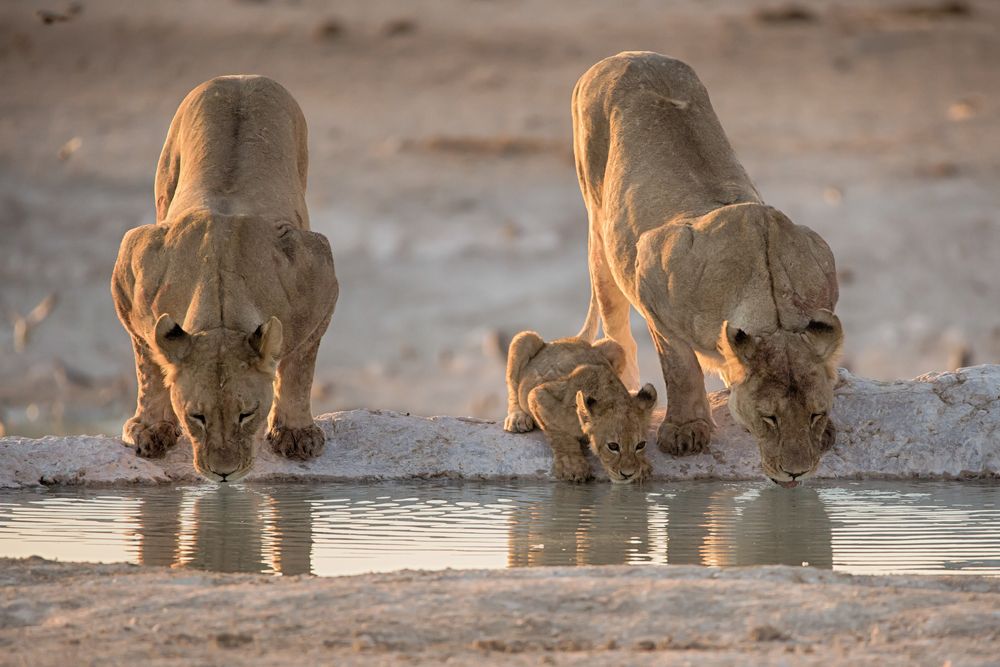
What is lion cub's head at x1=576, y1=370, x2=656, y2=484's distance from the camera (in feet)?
35.1

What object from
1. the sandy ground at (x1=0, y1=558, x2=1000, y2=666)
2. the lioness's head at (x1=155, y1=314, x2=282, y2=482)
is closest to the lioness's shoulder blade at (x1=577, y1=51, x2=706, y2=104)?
the lioness's head at (x1=155, y1=314, x2=282, y2=482)

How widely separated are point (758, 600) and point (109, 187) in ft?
55.0

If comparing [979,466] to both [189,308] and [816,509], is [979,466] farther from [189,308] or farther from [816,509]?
[189,308]

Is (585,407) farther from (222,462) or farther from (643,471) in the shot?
(222,462)

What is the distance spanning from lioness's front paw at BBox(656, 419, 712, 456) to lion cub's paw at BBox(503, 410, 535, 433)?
0.75 m

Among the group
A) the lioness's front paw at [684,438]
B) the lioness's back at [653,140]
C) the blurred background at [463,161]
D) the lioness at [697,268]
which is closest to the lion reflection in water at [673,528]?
the lioness at [697,268]

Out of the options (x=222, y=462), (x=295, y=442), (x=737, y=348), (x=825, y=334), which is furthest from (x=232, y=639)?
(x=295, y=442)

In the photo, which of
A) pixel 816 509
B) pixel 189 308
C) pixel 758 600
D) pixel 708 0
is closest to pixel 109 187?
pixel 708 0

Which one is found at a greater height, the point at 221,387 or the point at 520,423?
the point at 221,387

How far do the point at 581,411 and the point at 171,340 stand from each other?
2393 millimetres

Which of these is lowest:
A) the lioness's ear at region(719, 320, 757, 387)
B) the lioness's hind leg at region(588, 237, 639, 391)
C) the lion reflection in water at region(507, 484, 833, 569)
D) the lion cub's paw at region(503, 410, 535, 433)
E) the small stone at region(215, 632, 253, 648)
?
the small stone at region(215, 632, 253, 648)

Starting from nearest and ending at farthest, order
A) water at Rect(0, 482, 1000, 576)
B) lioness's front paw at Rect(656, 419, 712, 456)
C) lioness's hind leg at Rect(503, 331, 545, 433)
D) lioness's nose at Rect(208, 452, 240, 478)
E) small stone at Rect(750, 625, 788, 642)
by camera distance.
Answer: small stone at Rect(750, 625, 788, 642)
water at Rect(0, 482, 1000, 576)
lioness's nose at Rect(208, 452, 240, 478)
lioness's front paw at Rect(656, 419, 712, 456)
lioness's hind leg at Rect(503, 331, 545, 433)

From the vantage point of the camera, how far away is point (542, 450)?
36.3ft

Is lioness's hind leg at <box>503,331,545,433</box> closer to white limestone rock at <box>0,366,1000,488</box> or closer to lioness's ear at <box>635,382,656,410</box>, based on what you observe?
white limestone rock at <box>0,366,1000,488</box>
